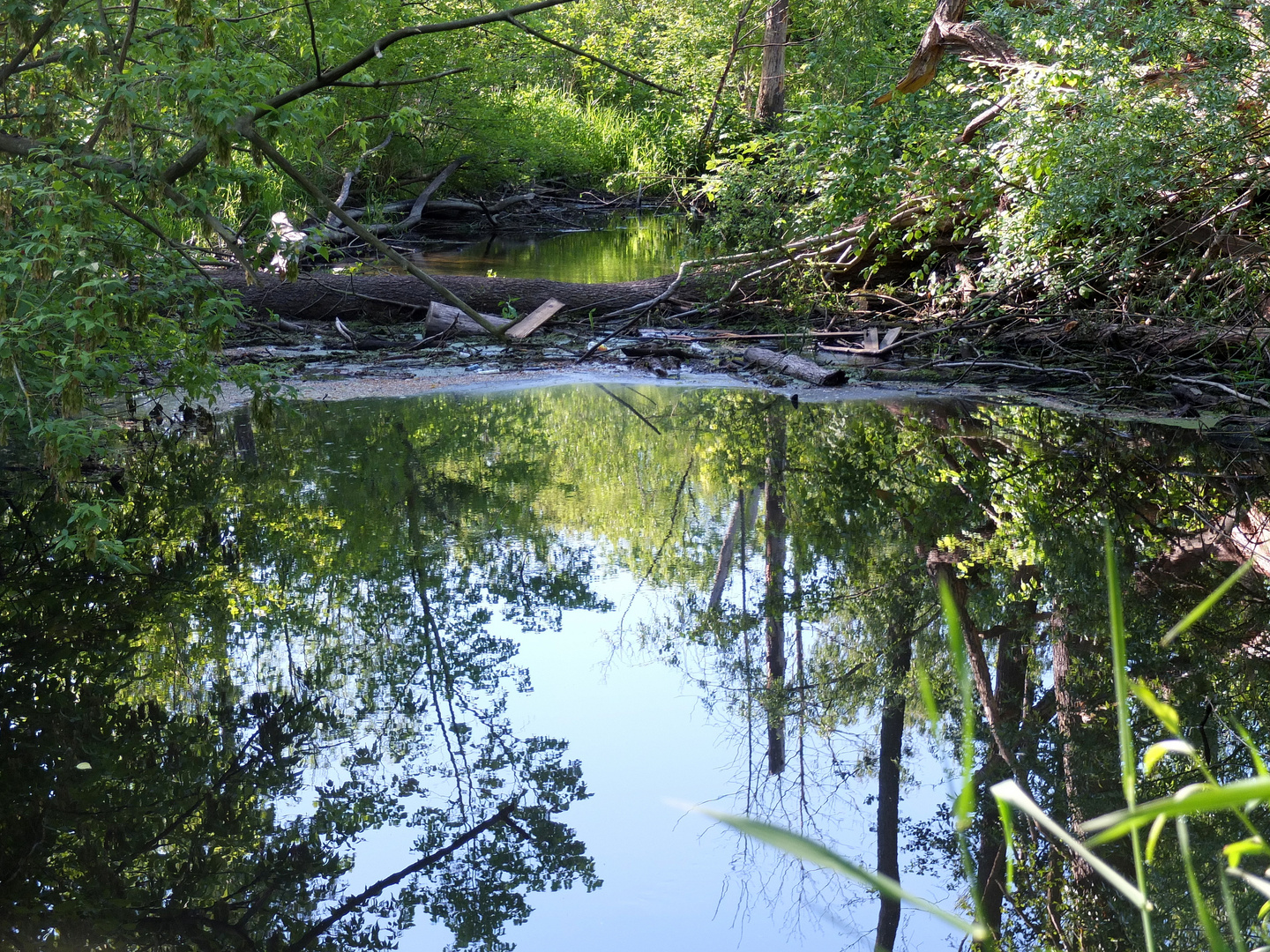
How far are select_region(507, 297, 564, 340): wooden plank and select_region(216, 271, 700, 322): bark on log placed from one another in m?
0.19

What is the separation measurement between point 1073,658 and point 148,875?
2537 mm

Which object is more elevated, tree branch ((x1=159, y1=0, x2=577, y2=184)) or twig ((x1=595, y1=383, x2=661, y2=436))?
tree branch ((x1=159, y1=0, x2=577, y2=184))

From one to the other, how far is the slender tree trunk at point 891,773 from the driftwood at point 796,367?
14.7ft

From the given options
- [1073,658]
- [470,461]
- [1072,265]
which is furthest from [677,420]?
[1073,658]

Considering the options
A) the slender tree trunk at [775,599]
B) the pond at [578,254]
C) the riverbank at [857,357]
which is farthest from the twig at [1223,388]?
the pond at [578,254]

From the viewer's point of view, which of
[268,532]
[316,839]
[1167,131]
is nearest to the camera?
[316,839]

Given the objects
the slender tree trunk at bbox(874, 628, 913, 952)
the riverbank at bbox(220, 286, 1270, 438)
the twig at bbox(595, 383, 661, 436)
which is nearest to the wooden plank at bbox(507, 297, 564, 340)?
the riverbank at bbox(220, 286, 1270, 438)

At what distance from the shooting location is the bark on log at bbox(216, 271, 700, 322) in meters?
10.1

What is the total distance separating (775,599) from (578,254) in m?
13.3

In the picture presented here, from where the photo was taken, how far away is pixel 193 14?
4.14 metres

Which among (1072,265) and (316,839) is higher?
(1072,265)

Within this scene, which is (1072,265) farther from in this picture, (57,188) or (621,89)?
(621,89)

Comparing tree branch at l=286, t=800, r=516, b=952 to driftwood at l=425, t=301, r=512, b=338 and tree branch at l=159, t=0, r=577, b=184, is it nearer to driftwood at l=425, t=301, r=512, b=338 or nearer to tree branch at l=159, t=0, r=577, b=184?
tree branch at l=159, t=0, r=577, b=184

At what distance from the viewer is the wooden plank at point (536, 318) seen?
9703mm
